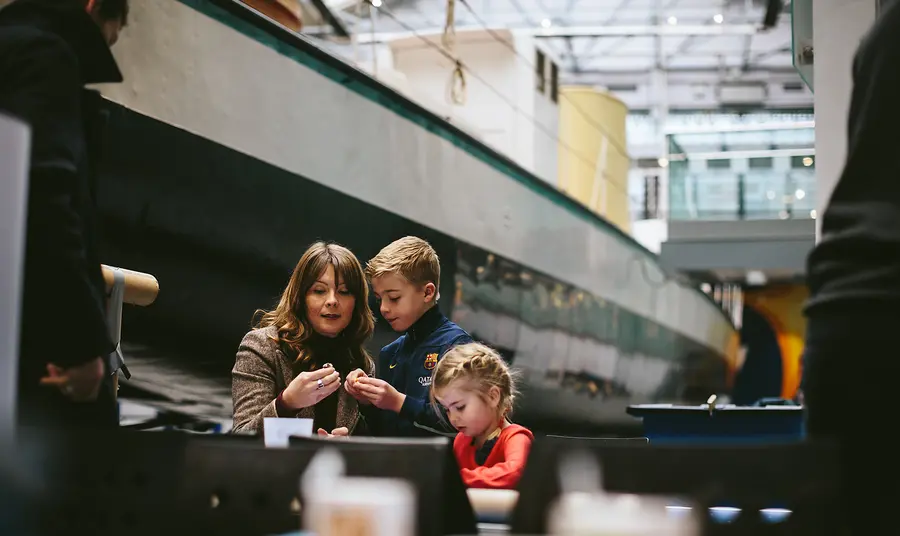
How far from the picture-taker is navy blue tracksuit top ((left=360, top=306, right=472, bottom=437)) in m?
1.96

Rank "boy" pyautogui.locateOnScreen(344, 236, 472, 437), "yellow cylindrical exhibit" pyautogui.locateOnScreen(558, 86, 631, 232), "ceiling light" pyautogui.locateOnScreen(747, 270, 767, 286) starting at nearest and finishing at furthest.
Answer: "boy" pyautogui.locateOnScreen(344, 236, 472, 437) < "yellow cylindrical exhibit" pyautogui.locateOnScreen(558, 86, 631, 232) < "ceiling light" pyautogui.locateOnScreen(747, 270, 767, 286)

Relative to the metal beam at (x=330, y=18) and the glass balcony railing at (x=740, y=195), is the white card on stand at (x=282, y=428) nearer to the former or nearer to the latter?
the metal beam at (x=330, y=18)

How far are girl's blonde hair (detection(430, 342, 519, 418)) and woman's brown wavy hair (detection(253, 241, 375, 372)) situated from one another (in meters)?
0.31

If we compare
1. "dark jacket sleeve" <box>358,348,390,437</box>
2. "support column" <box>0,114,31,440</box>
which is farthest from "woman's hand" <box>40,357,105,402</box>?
"dark jacket sleeve" <box>358,348,390,437</box>

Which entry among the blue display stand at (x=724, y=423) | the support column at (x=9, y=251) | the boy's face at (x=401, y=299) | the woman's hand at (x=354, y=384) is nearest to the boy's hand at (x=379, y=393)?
the woman's hand at (x=354, y=384)

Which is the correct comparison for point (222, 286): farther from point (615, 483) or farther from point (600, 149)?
point (600, 149)

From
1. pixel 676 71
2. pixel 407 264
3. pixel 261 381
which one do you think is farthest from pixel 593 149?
pixel 676 71

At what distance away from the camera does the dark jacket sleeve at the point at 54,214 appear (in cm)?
100

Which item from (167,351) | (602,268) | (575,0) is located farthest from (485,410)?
(575,0)

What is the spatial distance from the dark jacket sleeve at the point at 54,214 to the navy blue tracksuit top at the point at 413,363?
940 millimetres

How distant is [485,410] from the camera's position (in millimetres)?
1673

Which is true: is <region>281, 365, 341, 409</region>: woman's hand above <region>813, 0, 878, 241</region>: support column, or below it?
below

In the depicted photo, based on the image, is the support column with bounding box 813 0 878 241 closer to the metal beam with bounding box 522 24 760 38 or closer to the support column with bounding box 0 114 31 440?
the support column with bounding box 0 114 31 440

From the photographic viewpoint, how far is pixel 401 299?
202 cm
